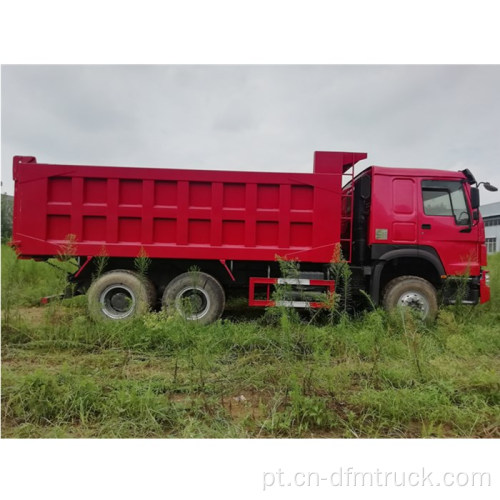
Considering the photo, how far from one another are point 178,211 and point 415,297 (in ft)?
12.4

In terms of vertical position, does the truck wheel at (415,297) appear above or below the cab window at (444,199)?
below

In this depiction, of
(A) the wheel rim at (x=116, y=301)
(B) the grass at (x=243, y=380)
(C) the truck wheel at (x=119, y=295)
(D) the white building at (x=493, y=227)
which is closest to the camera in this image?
(B) the grass at (x=243, y=380)

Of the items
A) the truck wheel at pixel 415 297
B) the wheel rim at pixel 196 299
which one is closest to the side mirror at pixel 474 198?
the truck wheel at pixel 415 297

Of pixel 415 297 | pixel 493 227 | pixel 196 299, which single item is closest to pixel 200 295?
pixel 196 299

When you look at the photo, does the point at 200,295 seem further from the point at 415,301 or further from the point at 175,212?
the point at 415,301

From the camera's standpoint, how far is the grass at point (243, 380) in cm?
237

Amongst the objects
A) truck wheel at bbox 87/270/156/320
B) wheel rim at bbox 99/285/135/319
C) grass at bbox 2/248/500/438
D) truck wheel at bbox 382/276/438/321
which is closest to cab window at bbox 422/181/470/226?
truck wheel at bbox 382/276/438/321

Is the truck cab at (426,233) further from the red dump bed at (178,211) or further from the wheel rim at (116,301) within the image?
the wheel rim at (116,301)

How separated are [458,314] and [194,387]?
424 centimetres

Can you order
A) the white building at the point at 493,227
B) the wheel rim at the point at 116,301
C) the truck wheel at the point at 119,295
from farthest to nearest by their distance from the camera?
the white building at the point at 493,227 → the wheel rim at the point at 116,301 → the truck wheel at the point at 119,295

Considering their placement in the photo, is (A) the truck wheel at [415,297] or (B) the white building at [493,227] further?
(B) the white building at [493,227]

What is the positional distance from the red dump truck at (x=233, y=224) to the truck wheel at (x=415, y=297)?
0.02 metres

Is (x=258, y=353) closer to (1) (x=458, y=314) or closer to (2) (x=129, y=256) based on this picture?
(2) (x=129, y=256)

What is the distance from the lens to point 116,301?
4629 mm
